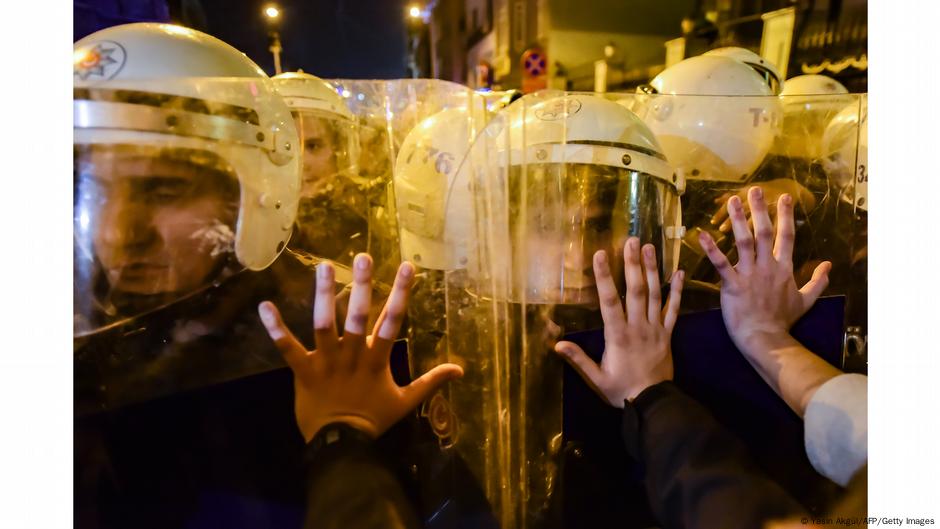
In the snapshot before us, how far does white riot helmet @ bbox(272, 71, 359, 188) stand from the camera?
0.75 metres

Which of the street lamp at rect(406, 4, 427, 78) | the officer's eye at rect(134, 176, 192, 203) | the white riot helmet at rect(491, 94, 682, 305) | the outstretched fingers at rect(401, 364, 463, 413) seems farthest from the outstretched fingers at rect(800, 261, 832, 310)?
the street lamp at rect(406, 4, 427, 78)

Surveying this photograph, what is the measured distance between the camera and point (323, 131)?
80cm

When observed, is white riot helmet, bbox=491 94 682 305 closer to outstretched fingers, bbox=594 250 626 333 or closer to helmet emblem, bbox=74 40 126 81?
outstretched fingers, bbox=594 250 626 333

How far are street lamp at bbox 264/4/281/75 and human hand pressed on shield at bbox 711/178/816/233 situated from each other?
233 centimetres

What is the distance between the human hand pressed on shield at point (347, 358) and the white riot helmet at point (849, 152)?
757 millimetres

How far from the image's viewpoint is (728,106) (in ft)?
3.01

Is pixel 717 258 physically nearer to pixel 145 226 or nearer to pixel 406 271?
pixel 406 271

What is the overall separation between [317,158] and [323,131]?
64 mm

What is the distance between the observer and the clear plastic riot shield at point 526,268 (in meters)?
0.71

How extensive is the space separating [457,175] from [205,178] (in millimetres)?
335

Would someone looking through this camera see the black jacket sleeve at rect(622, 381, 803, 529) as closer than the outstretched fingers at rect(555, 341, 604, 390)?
Yes

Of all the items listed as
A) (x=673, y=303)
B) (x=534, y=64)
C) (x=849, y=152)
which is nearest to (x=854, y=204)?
(x=849, y=152)

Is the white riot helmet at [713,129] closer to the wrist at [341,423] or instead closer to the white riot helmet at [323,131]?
the white riot helmet at [323,131]

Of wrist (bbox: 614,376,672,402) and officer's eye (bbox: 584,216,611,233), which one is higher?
officer's eye (bbox: 584,216,611,233)
